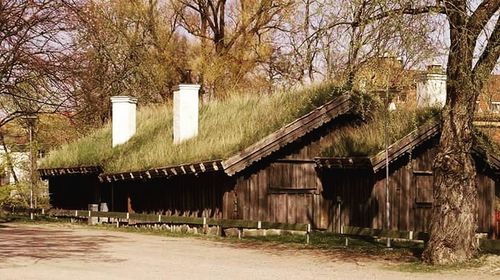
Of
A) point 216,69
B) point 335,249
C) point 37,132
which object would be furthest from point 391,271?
point 37,132

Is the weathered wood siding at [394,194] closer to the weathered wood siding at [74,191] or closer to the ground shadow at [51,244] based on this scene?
the ground shadow at [51,244]

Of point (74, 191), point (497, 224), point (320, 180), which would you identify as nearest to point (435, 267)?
point (320, 180)

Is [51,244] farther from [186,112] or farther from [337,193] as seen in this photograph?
[337,193]

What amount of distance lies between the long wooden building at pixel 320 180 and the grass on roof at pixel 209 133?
1.74 ft

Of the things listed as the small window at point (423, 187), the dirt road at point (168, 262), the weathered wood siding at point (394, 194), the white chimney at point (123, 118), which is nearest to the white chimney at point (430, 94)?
the weathered wood siding at point (394, 194)

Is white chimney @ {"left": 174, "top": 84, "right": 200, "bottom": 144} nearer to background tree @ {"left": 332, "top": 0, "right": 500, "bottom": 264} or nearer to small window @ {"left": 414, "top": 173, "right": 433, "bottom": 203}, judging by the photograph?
small window @ {"left": 414, "top": 173, "right": 433, "bottom": 203}

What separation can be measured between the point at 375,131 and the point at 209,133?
589cm

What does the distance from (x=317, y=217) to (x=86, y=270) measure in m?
12.0

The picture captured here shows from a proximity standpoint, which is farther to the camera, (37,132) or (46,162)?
(37,132)

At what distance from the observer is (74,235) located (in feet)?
83.8

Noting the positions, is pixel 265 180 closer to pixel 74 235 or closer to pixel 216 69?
pixel 74 235

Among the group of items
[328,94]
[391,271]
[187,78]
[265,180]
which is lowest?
[391,271]

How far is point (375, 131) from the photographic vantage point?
25.2 meters

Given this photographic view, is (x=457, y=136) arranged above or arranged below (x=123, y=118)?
below
